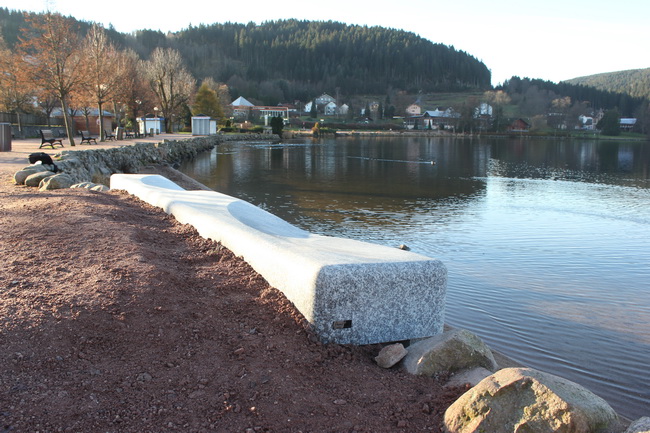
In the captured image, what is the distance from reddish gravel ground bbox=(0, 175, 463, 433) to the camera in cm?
419

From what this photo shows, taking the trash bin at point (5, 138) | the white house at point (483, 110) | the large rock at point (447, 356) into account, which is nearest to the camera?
the large rock at point (447, 356)

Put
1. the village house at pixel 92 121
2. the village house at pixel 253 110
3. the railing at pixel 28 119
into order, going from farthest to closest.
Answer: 1. the village house at pixel 253 110
2. the village house at pixel 92 121
3. the railing at pixel 28 119

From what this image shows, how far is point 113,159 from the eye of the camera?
25.6m

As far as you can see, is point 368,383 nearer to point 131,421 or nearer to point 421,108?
point 131,421

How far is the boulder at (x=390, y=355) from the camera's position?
555 cm

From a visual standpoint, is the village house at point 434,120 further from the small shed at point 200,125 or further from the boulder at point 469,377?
the boulder at point 469,377

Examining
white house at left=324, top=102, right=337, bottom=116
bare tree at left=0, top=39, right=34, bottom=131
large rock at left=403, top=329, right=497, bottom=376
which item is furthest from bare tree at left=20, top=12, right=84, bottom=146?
white house at left=324, top=102, right=337, bottom=116

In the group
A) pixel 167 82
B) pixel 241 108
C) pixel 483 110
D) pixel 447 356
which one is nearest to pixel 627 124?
pixel 483 110

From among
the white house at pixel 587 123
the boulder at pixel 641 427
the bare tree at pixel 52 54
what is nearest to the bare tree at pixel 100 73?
the bare tree at pixel 52 54

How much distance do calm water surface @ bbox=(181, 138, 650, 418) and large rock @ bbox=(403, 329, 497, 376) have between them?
2.05 m

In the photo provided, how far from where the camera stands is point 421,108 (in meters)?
197

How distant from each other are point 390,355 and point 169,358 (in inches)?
87.8

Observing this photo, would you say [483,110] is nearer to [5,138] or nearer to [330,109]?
[330,109]

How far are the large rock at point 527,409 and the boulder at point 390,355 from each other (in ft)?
3.68
